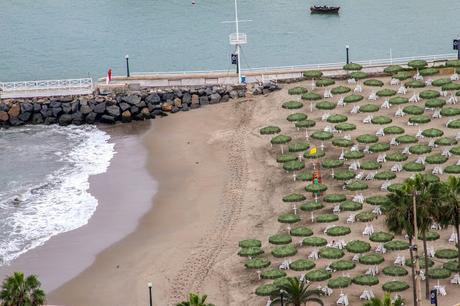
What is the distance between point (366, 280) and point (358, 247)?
13.2 ft

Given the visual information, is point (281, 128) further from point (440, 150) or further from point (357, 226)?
point (357, 226)

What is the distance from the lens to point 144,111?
110625mm

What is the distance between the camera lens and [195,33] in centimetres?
15400

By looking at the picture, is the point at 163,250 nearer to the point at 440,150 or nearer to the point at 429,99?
the point at 440,150

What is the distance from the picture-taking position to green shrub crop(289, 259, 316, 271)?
74.5 metres

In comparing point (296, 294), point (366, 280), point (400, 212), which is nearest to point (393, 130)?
point (366, 280)

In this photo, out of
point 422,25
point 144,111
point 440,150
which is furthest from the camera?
point 422,25

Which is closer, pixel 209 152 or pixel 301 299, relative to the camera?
pixel 301 299

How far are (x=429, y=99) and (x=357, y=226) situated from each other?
2257cm

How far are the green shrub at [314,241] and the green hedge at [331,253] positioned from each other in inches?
48.2

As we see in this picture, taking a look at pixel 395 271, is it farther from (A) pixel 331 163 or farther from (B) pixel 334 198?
(A) pixel 331 163

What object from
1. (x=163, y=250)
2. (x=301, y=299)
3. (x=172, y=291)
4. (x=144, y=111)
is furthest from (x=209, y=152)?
(x=301, y=299)

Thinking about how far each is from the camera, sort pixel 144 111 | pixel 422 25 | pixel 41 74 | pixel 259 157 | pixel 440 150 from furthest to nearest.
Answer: pixel 422 25 → pixel 41 74 → pixel 144 111 → pixel 259 157 → pixel 440 150

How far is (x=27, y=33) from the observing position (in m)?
159
